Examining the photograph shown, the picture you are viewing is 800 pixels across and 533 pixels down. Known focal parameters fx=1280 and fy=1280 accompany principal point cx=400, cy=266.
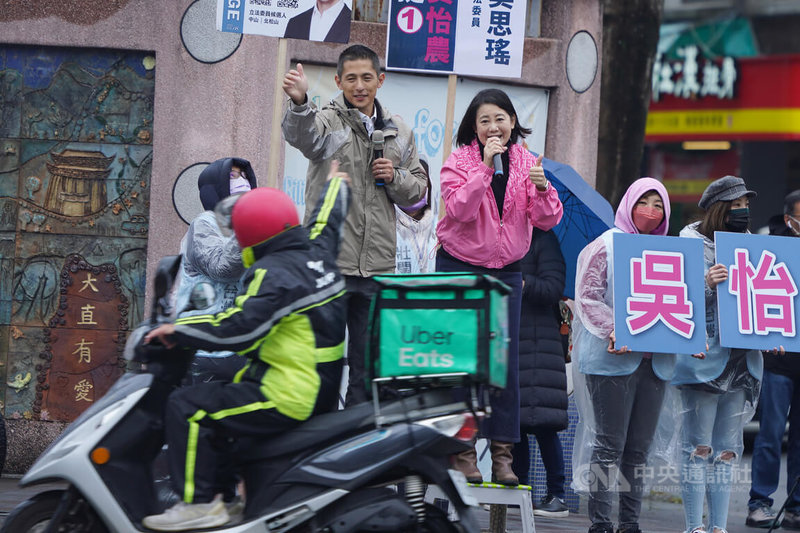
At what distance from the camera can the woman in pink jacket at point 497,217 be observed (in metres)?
6.49

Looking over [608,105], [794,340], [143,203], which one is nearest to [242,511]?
[794,340]

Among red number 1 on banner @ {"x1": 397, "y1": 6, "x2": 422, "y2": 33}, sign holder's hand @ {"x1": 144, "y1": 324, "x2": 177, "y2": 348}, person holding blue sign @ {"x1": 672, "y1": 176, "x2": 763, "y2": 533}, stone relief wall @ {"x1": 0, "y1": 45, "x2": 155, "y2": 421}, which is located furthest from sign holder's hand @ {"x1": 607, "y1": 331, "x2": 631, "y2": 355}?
stone relief wall @ {"x1": 0, "y1": 45, "x2": 155, "y2": 421}

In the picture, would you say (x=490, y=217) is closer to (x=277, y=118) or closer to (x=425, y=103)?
(x=277, y=118)

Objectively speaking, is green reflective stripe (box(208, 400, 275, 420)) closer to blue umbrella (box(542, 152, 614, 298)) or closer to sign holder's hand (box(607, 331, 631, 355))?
sign holder's hand (box(607, 331, 631, 355))

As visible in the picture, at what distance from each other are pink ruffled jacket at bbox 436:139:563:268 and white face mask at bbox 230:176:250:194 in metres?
1.18

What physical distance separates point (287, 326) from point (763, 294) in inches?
133

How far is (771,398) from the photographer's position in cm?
882

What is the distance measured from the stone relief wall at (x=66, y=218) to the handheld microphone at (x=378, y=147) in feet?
9.36

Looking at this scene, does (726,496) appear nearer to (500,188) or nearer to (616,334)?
(616,334)

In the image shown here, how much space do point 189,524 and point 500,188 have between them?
2577 mm

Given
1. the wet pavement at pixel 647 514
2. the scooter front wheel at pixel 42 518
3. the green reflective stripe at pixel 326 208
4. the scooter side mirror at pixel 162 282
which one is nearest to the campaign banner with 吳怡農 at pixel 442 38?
the green reflective stripe at pixel 326 208

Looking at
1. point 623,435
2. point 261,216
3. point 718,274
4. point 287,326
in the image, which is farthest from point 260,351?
point 718,274

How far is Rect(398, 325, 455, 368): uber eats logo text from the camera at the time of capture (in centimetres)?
512

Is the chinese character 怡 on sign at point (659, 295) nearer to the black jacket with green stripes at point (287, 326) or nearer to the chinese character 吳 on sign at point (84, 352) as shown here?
the black jacket with green stripes at point (287, 326)
